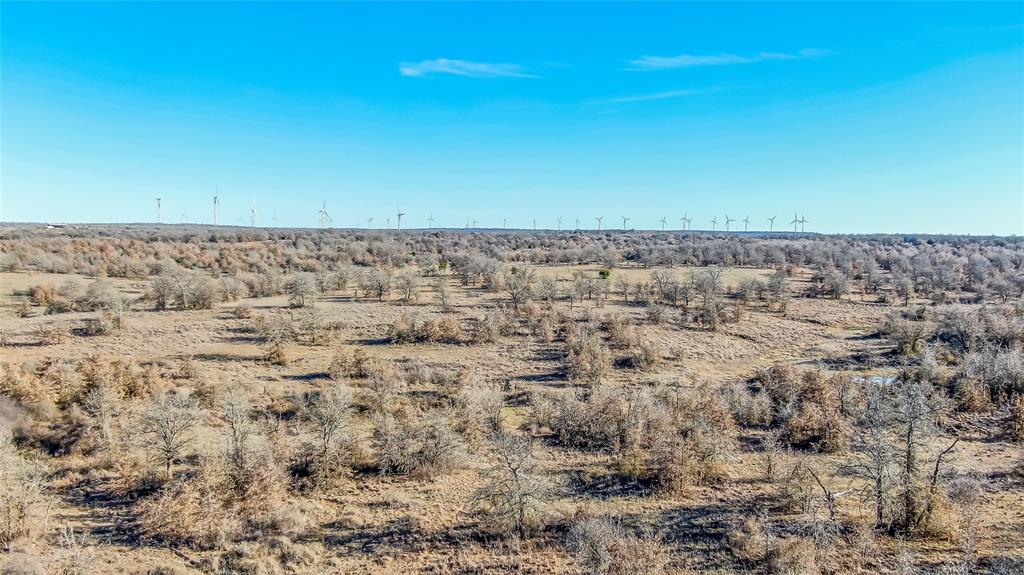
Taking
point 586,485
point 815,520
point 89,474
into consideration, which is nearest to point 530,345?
point 586,485

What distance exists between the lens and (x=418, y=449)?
1977cm

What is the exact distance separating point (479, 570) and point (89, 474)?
15236 mm

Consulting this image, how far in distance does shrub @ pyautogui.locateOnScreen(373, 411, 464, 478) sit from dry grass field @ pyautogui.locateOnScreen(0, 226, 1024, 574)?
116 mm

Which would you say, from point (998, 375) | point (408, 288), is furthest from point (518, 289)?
point (998, 375)

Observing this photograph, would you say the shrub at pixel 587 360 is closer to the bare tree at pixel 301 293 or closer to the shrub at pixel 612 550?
the shrub at pixel 612 550

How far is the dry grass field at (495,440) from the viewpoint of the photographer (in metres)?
→ 14.8

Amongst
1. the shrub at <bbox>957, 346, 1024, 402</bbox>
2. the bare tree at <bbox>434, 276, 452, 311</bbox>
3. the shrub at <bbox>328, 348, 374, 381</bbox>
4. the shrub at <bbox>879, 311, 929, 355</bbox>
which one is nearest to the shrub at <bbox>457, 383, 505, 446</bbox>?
the shrub at <bbox>328, 348, 374, 381</bbox>

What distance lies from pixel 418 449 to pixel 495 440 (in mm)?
3988

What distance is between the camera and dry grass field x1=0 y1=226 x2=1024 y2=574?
582 inches

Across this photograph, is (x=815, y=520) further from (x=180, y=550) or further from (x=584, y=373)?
(x=180, y=550)

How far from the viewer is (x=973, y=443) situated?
22.6m

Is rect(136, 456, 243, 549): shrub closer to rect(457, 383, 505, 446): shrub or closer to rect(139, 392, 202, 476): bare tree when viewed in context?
rect(139, 392, 202, 476): bare tree

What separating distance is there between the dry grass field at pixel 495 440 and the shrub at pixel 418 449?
0.12m

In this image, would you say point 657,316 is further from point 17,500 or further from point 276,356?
point 17,500
